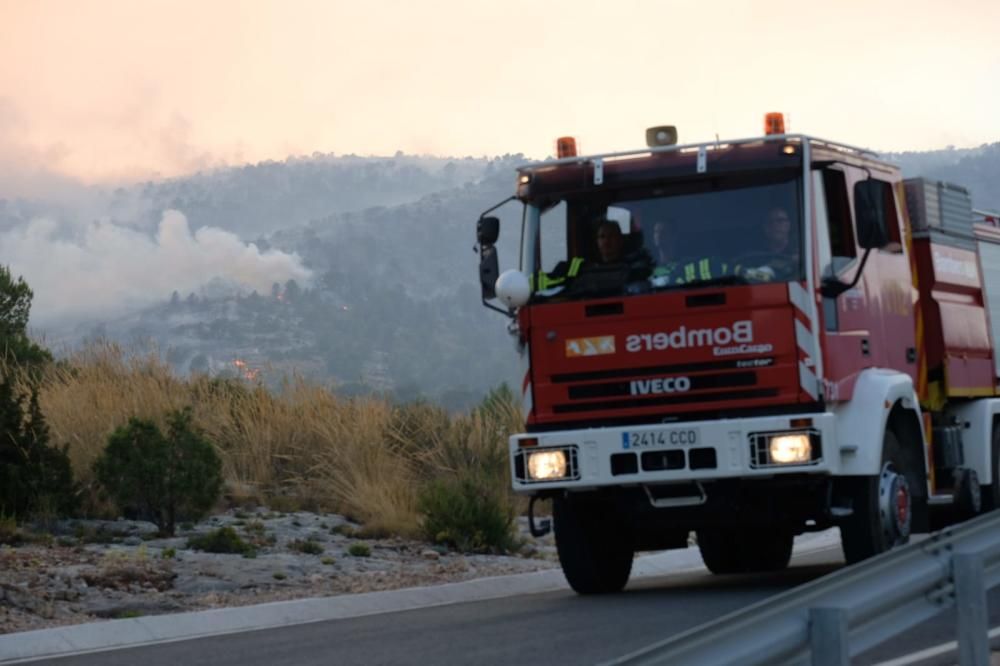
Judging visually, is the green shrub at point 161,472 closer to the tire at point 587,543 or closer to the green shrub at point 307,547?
the green shrub at point 307,547

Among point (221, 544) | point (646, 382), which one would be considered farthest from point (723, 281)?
point (221, 544)

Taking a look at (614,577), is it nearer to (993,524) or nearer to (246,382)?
(993,524)

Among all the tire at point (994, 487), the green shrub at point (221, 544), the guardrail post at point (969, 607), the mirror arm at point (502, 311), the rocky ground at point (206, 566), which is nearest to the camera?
the guardrail post at point (969, 607)

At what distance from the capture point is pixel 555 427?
13.0 metres

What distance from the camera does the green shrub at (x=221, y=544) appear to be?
16469 millimetres

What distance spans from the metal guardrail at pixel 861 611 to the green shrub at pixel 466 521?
10.2m

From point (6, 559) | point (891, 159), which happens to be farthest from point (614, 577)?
point (6, 559)

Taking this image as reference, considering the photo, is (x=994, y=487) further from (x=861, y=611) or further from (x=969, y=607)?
(x=861, y=611)

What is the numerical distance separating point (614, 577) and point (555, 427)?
70.5 inches

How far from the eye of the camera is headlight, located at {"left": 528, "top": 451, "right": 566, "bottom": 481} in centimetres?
1286

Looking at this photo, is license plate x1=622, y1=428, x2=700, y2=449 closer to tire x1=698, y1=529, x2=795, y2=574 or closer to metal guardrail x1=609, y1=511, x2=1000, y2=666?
tire x1=698, y1=529, x2=795, y2=574

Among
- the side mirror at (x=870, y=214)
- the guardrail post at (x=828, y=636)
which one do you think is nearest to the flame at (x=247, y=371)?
the side mirror at (x=870, y=214)

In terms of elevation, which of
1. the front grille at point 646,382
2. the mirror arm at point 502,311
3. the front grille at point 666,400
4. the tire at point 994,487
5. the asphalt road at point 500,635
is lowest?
the asphalt road at point 500,635

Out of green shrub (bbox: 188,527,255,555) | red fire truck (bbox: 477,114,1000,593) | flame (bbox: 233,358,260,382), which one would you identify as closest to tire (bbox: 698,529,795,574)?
red fire truck (bbox: 477,114,1000,593)
